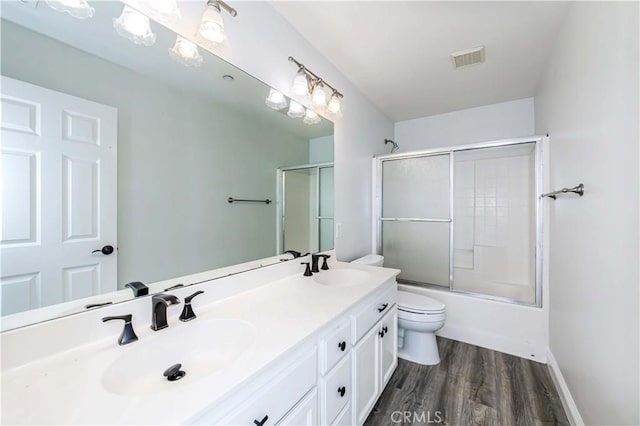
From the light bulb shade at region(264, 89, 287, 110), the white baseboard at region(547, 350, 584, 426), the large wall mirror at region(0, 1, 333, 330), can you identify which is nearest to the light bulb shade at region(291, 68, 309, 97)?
the light bulb shade at region(264, 89, 287, 110)

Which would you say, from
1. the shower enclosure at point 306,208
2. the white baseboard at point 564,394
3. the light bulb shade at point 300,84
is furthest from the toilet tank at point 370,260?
the light bulb shade at point 300,84

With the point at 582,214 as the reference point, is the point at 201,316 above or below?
below

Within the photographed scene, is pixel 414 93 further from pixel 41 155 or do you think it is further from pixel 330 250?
pixel 41 155

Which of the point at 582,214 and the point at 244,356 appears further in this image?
the point at 582,214

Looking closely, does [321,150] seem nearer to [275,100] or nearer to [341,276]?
[275,100]

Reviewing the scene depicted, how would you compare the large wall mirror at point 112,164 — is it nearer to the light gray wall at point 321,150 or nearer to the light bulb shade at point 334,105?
the light gray wall at point 321,150

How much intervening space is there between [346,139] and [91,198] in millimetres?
1862

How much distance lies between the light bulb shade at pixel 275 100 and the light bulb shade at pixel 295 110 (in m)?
0.07

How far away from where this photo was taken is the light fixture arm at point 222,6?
1.08m

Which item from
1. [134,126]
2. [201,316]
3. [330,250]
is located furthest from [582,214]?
[134,126]

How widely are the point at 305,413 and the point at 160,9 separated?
1.60 metres

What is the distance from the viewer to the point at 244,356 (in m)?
0.71

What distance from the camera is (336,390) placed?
1048mm

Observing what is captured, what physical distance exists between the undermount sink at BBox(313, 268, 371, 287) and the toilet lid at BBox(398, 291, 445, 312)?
574 millimetres
